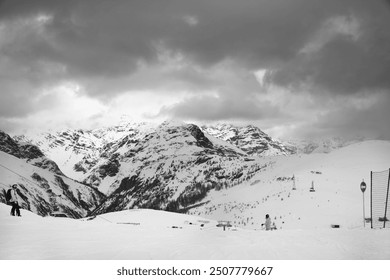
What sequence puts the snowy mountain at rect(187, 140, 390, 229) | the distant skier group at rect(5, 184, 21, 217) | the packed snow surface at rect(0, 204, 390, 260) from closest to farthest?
the packed snow surface at rect(0, 204, 390, 260)
the distant skier group at rect(5, 184, 21, 217)
the snowy mountain at rect(187, 140, 390, 229)

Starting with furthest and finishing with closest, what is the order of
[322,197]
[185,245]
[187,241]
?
[322,197], [187,241], [185,245]

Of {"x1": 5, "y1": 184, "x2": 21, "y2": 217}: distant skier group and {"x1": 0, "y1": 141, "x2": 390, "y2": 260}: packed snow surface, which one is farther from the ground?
{"x1": 5, "y1": 184, "x2": 21, "y2": 217}: distant skier group

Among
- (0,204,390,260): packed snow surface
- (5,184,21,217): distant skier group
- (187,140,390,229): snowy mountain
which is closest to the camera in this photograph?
(0,204,390,260): packed snow surface

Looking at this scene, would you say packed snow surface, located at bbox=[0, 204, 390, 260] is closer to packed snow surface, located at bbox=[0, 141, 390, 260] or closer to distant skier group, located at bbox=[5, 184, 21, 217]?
packed snow surface, located at bbox=[0, 141, 390, 260]

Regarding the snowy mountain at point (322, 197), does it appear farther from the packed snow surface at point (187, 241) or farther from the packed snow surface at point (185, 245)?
the packed snow surface at point (185, 245)

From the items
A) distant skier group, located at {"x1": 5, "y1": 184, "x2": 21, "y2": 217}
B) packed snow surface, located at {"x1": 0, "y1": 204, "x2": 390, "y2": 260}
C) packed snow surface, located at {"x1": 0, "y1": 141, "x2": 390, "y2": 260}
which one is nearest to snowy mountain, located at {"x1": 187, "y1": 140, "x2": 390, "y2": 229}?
packed snow surface, located at {"x1": 0, "y1": 141, "x2": 390, "y2": 260}

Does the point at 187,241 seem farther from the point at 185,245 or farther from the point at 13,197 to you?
→ the point at 13,197

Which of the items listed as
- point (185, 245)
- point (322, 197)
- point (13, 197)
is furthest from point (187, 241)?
point (322, 197)

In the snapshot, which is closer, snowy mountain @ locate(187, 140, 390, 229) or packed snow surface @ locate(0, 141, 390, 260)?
packed snow surface @ locate(0, 141, 390, 260)

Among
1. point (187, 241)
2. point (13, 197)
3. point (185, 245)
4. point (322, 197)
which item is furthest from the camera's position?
point (322, 197)

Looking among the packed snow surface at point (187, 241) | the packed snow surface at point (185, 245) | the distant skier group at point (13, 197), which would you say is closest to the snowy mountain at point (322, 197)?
the packed snow surface at point (187, 241)
